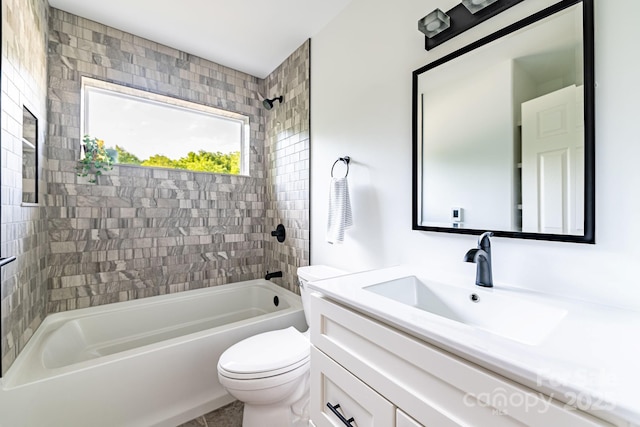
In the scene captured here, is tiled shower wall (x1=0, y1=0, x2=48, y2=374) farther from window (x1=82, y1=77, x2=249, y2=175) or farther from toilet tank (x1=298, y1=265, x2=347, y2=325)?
toilet tank (x1=298, y1=265, x2=347, y2=325)

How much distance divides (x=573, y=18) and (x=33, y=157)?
8.75 feet

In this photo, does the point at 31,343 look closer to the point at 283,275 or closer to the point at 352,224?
the point at 283,275

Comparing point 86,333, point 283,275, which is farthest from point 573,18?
point 86,333

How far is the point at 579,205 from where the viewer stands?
87cm

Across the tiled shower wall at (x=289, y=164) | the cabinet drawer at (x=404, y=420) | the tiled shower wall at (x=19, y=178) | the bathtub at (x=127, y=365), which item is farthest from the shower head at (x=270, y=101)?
the cabinet drawer at (x=404, y=420)

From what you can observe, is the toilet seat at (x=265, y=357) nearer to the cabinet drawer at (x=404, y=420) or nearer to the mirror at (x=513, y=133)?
the cabinet drawer at (x=404, y=420)

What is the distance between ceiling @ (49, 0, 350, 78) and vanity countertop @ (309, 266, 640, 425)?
1.95m

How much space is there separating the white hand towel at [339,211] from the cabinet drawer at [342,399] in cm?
82

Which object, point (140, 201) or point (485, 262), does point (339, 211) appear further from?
point (140, 201)

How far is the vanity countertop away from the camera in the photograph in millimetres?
413

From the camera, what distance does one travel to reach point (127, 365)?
138 cm

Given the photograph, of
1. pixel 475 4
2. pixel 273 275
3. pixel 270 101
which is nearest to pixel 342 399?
pixel 475 4

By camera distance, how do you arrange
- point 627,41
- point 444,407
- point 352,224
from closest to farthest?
point 444,407 → point 627,41 → point 352,224

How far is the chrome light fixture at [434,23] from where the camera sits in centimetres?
119
